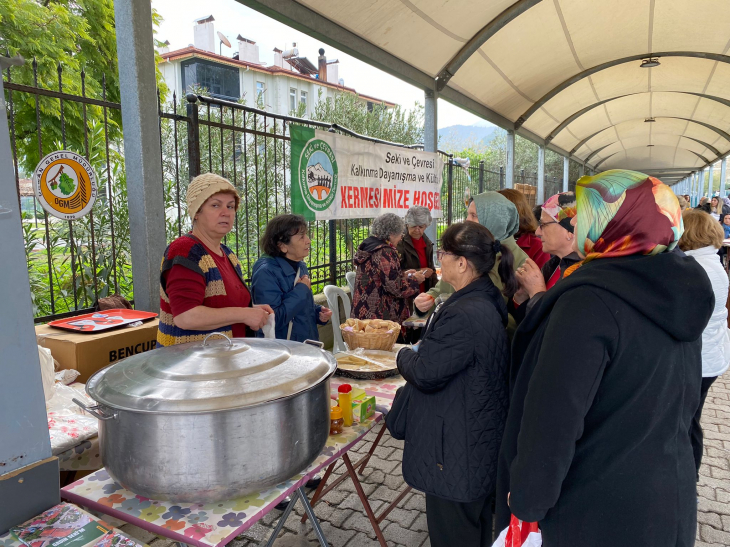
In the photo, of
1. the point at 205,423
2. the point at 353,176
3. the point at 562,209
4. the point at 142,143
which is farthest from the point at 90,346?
the point at 353,176

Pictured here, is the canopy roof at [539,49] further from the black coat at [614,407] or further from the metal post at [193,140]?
the black coat at [614,407]

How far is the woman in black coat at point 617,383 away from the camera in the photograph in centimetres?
123

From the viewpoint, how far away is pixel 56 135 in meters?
6.73

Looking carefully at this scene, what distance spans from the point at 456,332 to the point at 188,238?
1.35m

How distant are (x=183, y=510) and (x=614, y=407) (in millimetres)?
1276

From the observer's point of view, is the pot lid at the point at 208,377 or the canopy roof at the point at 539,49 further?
the canopy roof at the point at 539,49

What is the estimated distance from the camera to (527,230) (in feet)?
11.3

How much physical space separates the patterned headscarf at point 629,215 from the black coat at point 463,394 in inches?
24.3

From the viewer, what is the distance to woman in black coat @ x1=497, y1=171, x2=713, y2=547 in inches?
48.4

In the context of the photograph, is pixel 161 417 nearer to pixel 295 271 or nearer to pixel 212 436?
pixel 212 436

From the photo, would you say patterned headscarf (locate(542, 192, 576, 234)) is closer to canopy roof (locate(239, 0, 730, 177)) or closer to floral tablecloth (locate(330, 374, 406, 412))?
floral tablecloth (locate(330, 374, 406, 412))

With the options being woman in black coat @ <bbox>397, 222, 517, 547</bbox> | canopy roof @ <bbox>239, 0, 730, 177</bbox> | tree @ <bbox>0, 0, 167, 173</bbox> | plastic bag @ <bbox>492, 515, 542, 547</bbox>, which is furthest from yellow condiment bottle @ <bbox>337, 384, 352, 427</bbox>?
tree @ <bbox>0, 0, 167, 173</bbox>

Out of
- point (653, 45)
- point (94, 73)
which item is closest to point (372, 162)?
point (653, 45)

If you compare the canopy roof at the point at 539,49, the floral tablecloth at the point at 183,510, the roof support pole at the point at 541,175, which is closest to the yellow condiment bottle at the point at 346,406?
the floral tablecloth at the point at 183,510
